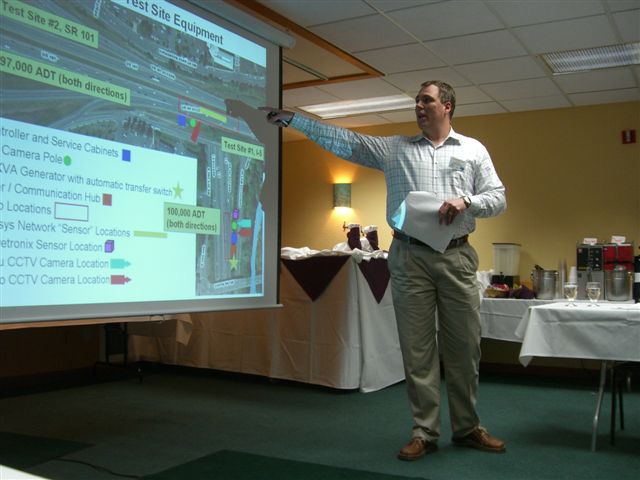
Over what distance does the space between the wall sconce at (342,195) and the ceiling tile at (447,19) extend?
2.66 meters

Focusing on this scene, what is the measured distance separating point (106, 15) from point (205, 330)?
277 cm

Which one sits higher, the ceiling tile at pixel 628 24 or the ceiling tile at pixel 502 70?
the ceiling tile at pixel 628 24

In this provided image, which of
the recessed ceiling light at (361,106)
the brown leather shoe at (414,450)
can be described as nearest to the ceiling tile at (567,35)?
the recessed ceiling light at (361,106)

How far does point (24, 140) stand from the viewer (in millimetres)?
2176

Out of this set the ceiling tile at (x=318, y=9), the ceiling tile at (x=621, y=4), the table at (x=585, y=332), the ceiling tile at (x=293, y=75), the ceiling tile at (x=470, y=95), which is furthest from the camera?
the ceiling tile at (x=470, y=95)

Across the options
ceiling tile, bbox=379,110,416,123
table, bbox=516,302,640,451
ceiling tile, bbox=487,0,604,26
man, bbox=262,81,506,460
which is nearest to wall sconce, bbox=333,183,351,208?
ceiling tile, bbox=379,110,416,123

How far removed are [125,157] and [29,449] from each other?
1406 millimetres

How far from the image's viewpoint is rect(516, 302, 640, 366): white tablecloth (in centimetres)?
258

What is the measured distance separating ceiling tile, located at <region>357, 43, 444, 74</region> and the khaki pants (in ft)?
7.43

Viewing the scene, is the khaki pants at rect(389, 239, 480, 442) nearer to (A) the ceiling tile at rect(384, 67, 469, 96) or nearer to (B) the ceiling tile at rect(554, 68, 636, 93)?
(A) the ceiling tile at rect(384, 67, 469, 96)

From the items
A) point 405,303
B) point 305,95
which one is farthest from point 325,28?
point 405,303

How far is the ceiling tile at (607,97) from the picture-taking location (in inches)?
213

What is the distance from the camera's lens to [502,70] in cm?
495

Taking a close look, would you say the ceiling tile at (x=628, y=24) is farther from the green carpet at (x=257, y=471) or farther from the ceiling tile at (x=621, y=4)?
the green carpet at (x=257, y=471)
